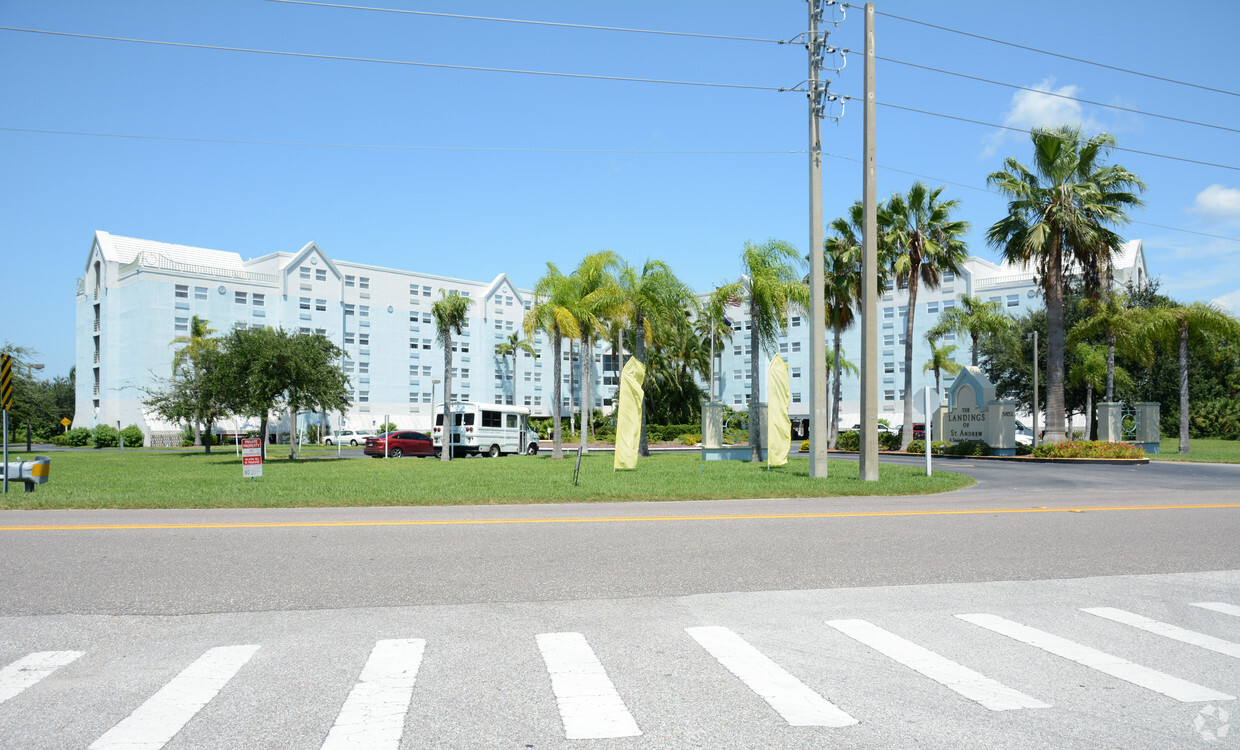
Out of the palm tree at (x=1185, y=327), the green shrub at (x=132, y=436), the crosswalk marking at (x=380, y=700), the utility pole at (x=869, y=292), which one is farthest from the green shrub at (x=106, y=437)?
the crosswalk marking at (x=380, y=700)

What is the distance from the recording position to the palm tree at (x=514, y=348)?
90.3m

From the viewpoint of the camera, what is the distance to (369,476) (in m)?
24.7

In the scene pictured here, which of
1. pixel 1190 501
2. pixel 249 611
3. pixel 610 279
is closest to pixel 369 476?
pixel 610 279

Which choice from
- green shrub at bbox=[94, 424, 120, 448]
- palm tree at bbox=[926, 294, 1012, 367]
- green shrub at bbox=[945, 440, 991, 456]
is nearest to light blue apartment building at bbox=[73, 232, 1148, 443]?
green shrub at bbox=[94, 424, 120, 448]

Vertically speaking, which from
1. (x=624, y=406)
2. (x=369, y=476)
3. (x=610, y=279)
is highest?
(x=610, y=279)

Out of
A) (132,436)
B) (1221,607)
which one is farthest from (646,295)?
(132,436)

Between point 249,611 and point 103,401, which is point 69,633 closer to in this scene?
point 249,611

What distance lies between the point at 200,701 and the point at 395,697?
3.40 ft

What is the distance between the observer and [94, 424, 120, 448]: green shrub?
218ft

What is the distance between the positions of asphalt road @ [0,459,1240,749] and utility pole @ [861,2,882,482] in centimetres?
681

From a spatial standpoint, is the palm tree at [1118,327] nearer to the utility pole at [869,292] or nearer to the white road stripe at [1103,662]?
the utility pole at [869,292]

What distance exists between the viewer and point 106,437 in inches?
2616

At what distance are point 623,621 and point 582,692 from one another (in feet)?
5.83

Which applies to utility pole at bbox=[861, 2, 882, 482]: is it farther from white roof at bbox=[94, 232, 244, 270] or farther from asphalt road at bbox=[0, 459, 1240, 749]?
white roof at bbox=[94, 232, 244, 270]
